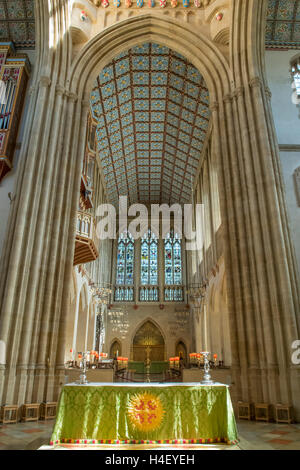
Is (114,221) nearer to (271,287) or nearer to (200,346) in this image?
(200,346)

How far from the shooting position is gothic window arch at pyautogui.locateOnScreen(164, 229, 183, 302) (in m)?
24.3

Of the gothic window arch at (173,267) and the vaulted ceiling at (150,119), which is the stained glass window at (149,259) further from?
the vaulted ceiling at (150,119)

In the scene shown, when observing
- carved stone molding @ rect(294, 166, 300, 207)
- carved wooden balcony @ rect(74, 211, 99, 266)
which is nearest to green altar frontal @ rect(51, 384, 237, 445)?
carved wooden balcony @ rect(74, 211, 99, 266)

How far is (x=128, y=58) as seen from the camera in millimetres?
13305

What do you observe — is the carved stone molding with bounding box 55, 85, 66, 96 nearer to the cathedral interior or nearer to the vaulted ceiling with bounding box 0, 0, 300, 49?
the cathedral interior

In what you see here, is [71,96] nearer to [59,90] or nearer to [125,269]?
[59,90]

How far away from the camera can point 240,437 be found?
466cm

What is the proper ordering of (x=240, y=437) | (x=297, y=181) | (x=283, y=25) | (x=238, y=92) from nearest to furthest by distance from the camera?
1. (x=240, y=437)
2. (x=238, y=92)
3. (x=297, y=181)
4. (x=283, y=25)

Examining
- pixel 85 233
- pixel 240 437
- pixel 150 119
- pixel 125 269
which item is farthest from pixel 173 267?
pixel 240 437

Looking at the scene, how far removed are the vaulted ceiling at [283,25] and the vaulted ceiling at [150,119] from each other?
3233 mm

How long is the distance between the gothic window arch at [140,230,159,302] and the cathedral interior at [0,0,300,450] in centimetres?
791

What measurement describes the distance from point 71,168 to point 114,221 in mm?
16288

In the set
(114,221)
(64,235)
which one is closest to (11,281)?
(64,235)

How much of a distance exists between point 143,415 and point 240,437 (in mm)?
1629
